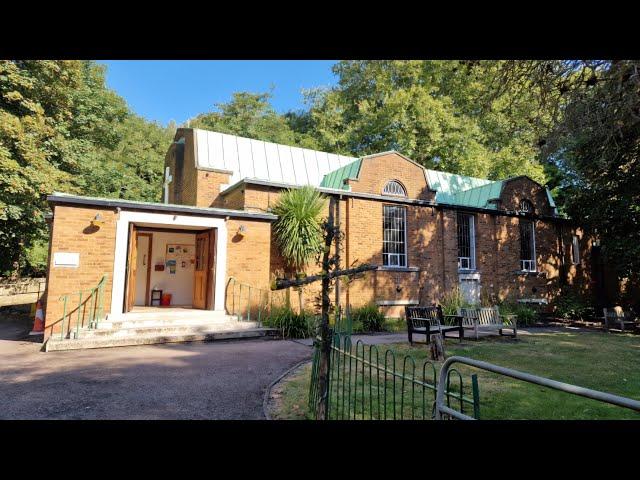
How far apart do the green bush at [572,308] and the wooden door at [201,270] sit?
596 inches

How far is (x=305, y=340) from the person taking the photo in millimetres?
9625

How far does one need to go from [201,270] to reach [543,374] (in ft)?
31.5

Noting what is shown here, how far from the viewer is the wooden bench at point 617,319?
13.7m

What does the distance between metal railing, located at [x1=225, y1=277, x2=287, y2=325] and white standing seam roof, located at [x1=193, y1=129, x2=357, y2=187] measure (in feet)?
17.6

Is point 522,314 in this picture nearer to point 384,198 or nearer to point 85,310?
point 384,198

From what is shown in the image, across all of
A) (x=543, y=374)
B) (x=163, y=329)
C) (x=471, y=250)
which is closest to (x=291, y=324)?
(x=163, y=329)

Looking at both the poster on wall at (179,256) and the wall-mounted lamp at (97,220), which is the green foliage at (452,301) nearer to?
the poster on wall at (179,256)

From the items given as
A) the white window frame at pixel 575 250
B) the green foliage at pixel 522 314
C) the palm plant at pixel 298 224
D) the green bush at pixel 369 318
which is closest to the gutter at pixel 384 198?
the palm plant at pixel 298 224

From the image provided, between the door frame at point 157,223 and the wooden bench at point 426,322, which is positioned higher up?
the door frame at point 157,223

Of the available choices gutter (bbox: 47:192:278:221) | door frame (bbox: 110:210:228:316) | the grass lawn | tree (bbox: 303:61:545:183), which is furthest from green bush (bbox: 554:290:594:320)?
door frame (bbox: 110:210:228:316)

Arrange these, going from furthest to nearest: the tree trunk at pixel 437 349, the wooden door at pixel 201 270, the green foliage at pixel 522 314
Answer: the green foliage at pixel 522 314 → the wooden door at pixel 201 270 → the tree trunk at pixel 437 349
